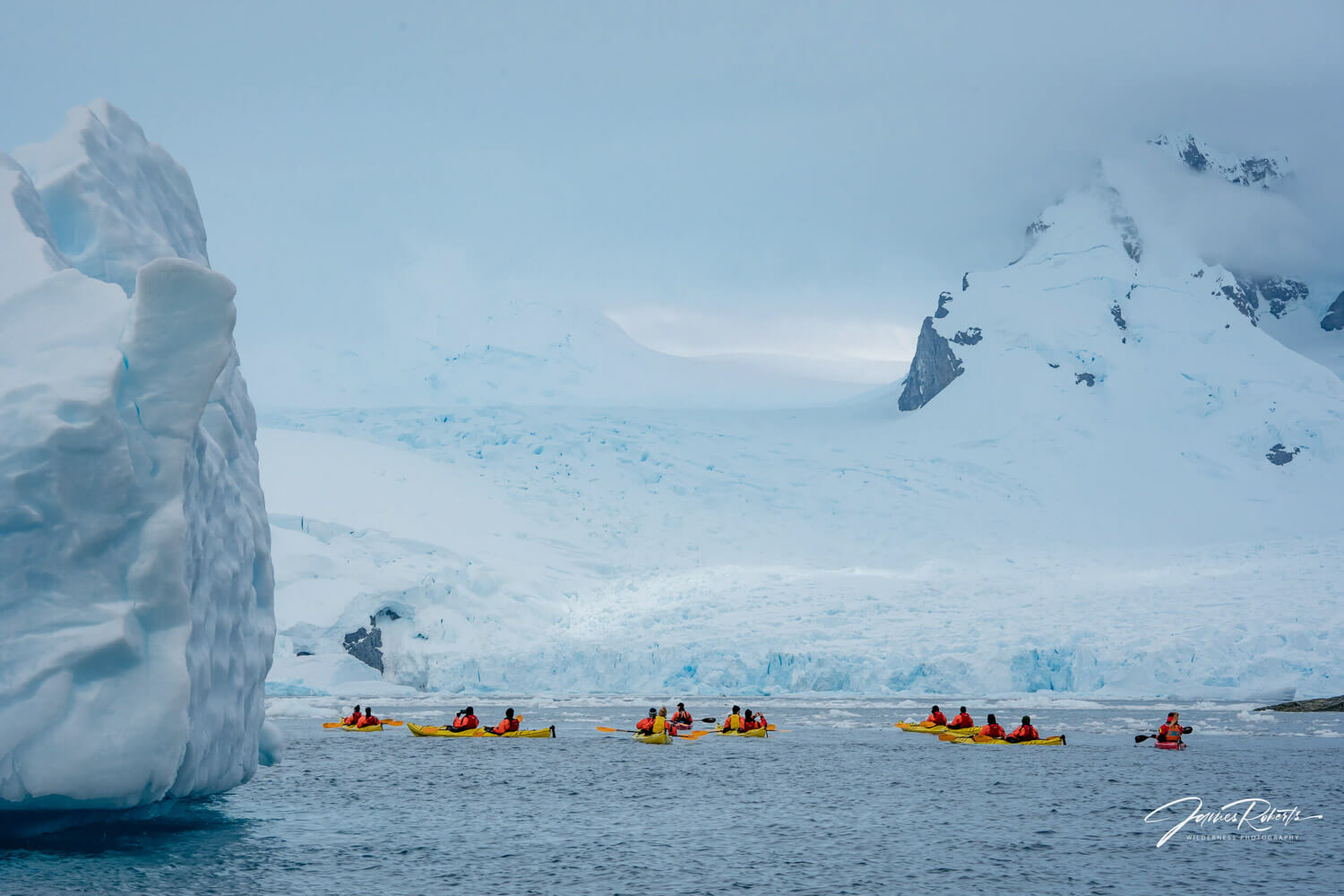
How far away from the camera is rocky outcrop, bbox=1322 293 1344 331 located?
335ft

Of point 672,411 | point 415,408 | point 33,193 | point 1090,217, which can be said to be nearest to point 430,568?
point 415,408

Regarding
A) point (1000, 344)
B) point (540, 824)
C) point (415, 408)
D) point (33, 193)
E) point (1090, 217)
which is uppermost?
point (1090, 217)

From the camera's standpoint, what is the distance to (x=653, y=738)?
27.9 metres

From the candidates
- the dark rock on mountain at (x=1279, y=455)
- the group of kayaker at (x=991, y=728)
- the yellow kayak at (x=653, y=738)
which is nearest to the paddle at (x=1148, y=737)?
the group of kayaker at (x=991, y=728)

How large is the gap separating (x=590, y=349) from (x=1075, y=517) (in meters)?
35.2

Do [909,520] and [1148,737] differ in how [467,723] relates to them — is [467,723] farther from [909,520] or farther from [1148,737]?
[909,520]

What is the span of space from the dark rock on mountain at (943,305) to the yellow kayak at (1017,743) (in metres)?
54.5

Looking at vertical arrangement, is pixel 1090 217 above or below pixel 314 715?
above

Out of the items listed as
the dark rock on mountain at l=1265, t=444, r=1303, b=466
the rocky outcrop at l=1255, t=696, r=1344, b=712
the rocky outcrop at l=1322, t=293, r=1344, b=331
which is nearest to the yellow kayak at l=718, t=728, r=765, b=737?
the rocky outcrop at l=1255, t=696, r=1344, b=712

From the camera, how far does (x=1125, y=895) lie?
475 inches

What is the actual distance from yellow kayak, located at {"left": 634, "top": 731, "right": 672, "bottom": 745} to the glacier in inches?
551

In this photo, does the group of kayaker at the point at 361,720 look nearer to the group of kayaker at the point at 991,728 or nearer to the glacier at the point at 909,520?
the glacier at the point at 909,520

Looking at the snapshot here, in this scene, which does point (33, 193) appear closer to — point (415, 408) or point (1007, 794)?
point (1007, 794)

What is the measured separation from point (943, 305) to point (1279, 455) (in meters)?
23.1
